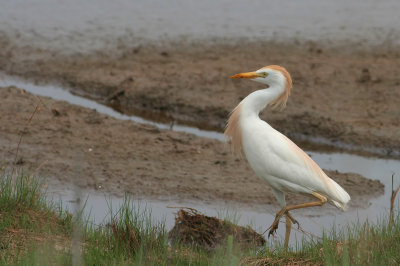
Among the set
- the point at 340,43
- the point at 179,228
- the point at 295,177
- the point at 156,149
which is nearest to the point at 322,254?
the point at 295,177

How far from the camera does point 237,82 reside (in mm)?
9734

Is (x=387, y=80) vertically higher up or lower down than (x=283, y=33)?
lower down

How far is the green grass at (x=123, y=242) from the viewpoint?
4449 millimetres

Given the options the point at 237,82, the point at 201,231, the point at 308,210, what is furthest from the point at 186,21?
the point at 201,231

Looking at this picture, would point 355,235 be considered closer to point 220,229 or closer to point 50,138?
point 220,229

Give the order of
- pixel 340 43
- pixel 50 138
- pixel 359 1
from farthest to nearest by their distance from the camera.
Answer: pixel 359 1 < pixel 340 43 < pixel 50 138

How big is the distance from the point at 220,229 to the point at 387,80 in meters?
5.05

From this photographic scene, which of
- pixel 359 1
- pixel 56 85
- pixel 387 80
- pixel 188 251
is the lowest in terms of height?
pixel 188 251

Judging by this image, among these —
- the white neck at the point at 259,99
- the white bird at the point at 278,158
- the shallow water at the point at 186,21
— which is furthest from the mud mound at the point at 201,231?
the shallow water at the point at 186,21

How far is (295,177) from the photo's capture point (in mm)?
5488

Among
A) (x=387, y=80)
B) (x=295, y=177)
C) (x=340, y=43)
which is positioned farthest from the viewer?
(x=340, y=43)

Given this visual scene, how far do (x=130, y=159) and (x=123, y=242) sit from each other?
2.73m

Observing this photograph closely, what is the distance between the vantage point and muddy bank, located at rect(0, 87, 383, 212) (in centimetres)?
693

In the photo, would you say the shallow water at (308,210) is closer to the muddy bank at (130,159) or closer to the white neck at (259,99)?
the muddy bank at (130,159)
